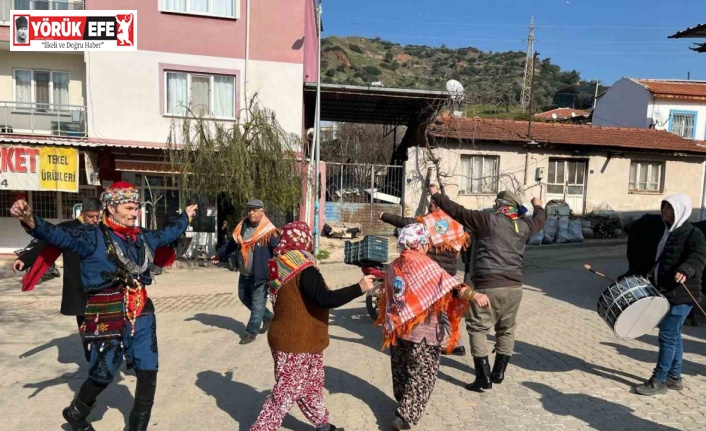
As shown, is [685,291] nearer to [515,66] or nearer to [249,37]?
[249,37]

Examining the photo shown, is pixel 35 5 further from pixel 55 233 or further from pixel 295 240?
pixel 295 240

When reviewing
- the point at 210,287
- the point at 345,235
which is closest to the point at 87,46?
the point at 210,287

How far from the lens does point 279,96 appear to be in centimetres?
1423

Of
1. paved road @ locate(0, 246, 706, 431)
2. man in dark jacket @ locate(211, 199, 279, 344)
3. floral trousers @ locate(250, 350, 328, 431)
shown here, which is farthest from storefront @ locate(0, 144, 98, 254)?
floral trousers @ locate(250, 350, 328, 431)

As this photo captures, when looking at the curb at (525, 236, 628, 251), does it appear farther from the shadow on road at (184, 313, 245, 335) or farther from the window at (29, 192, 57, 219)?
the window at (29, 192, 57, 219)

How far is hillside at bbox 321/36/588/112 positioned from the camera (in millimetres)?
68375

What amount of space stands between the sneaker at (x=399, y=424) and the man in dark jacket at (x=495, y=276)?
107 cm

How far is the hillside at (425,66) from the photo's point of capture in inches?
A: 2692

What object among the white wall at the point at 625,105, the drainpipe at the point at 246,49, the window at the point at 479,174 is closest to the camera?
the drainpipe at the point at 246,49

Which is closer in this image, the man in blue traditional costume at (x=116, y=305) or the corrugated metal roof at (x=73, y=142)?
the man in blue traditional costume at (x=116, y=305)

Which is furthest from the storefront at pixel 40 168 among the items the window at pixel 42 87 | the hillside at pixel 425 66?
the hillside at pixel 425 66

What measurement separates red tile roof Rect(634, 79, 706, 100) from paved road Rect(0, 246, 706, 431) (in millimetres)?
22493

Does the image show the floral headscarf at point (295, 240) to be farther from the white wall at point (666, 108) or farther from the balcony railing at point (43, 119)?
the white wall at point (666, 108)

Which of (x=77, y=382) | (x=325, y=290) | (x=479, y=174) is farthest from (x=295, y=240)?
(x=479, y=174)
